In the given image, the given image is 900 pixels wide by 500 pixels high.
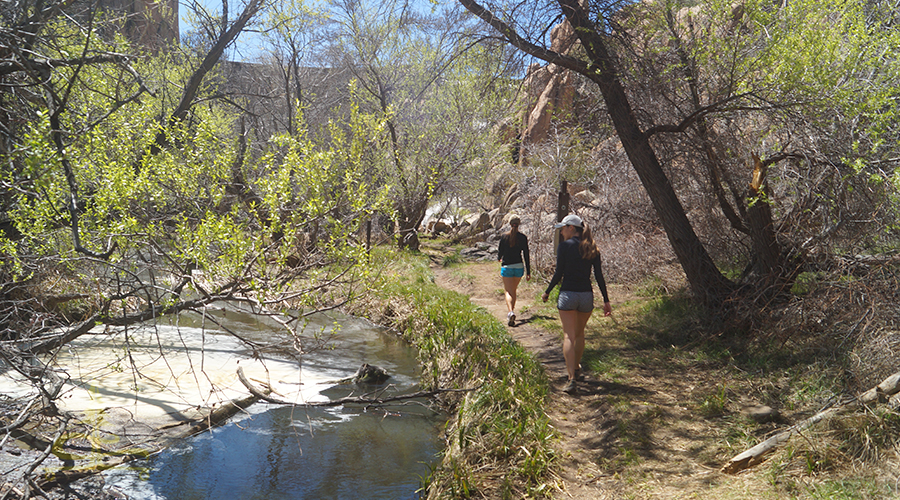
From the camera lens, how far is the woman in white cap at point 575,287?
611cm

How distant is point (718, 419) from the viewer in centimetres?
532

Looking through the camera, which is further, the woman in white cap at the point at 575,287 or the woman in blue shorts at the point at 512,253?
the woman in blue shorts at the point at 512,253

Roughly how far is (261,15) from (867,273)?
11.0 m

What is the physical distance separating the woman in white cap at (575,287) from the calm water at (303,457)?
1.88 meters

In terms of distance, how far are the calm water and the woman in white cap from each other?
6.17 feet

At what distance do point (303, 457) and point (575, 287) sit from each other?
344 cm

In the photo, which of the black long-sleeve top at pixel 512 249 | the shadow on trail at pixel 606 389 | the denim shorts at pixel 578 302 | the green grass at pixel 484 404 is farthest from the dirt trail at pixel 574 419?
the black long-sleeve top at pixel 512 249

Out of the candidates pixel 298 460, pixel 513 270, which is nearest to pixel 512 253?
pixel 513 270

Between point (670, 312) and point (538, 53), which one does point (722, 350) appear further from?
point (538, 53)

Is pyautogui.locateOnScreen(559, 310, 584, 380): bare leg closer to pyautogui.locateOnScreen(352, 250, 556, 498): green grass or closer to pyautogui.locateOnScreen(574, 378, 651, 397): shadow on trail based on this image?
pyautogui.locateOnScreen(574, 378, 651, 397): shadow on trail

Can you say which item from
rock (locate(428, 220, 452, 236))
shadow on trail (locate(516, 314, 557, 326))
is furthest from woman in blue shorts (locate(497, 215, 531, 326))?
rock (locate(428, 220, 452, 236))

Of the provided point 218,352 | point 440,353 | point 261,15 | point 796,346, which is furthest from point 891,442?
point 261,15

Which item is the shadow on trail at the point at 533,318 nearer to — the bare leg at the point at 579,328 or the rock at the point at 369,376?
the rock at the point at 369,376

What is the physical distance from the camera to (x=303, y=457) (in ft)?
19.3
